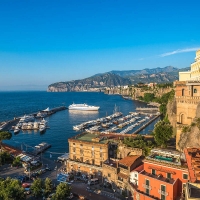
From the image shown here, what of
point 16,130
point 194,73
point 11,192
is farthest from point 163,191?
point 16,130

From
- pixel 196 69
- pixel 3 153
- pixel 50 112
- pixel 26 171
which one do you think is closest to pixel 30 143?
pixel 3 153

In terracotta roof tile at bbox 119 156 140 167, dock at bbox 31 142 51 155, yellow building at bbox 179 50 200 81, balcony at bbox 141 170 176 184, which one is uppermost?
yellow building at bbox 179 50 200 81

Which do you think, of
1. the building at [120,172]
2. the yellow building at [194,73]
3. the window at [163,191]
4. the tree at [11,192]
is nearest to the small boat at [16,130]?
the building at [120,172]

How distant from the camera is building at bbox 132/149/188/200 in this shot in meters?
19.2

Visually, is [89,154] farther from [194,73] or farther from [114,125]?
[114,125]

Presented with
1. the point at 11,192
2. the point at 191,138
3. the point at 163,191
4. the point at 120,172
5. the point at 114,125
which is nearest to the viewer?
the point at 163,191

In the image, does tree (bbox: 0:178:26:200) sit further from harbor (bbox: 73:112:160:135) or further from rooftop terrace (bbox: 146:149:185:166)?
harbor (bbox: 73:112:160:135)

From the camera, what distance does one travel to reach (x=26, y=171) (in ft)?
110

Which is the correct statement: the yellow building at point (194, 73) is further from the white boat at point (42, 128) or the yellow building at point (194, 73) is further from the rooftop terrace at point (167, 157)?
the white boat at point (42, 128)

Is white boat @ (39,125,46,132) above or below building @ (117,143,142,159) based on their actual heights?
below

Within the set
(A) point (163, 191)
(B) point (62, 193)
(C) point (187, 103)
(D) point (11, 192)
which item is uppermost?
(C) point (187, 103)

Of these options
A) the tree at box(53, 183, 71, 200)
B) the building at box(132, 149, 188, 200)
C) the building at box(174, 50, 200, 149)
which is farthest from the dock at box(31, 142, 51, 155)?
the building at box(132, 149, 188, 200)

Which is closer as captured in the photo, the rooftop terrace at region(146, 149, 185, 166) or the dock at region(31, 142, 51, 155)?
the rooftop terrace at region(146, 149, 185, 166)

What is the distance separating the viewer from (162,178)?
20188 millimetres
